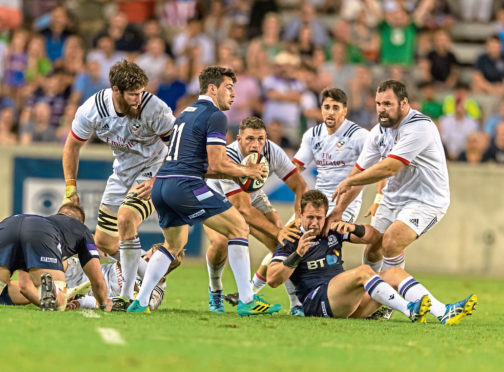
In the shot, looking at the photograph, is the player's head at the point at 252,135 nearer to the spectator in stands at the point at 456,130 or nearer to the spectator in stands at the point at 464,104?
the spectator in stands at the point at 456,130

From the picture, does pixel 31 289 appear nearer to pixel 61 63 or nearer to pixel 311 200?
pixel 311 200

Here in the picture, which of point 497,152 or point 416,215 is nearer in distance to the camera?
point 416,215

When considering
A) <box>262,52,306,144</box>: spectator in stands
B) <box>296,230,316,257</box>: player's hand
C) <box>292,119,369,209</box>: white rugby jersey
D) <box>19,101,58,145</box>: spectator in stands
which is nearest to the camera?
<box>296,230,316,257</box>: player's hand

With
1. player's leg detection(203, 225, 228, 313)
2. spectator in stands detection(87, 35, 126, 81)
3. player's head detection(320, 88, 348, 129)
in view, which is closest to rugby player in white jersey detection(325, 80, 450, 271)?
player's head detection(320, 88, 348, 129)

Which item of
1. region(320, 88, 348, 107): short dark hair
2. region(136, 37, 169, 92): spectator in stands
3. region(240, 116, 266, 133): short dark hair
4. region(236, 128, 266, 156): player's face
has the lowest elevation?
region(236, 128, 266, 156): player's face

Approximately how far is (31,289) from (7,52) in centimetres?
1083

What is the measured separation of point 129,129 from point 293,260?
2.20 meters

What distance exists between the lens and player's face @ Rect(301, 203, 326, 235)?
8919 millimetres

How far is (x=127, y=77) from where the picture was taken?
8.90 m

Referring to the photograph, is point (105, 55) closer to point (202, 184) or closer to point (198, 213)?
point (202, 184)

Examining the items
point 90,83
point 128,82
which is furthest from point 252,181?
point 90,83

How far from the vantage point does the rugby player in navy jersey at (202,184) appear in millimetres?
8469

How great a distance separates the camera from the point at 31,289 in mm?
8648

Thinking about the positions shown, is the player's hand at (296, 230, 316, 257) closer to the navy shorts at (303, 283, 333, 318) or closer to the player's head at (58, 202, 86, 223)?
the navy shorts at (303, 283, 333, 318)
